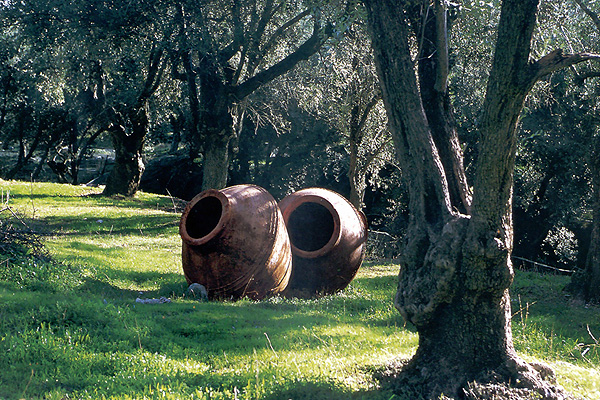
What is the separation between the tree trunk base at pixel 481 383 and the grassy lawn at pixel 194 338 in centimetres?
28

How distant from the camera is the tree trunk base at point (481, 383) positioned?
14.9 ft

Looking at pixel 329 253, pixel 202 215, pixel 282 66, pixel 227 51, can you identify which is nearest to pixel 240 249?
pixel 202 215

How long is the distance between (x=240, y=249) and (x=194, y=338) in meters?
2.22

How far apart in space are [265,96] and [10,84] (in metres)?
19.5

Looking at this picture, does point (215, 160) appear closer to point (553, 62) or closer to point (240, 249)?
point (240, 249)

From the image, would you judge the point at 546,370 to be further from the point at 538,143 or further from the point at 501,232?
the point at 538,143

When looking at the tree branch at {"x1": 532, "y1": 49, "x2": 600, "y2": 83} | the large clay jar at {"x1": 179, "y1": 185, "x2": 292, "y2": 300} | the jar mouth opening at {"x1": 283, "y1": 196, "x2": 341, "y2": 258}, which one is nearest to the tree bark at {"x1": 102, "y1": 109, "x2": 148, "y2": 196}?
the jar mouth opening at {"x1": 283, "y1": 196, "x2": 341, "y2": 258}

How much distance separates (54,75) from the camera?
23.1 meters

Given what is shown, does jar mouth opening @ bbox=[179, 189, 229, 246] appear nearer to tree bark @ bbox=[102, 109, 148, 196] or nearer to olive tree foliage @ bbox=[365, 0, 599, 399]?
olive tree foliage @ bbox=[365, 0, 599, 399]

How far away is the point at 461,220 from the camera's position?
479cm

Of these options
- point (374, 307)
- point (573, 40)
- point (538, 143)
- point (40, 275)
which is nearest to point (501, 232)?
point (374, 307)

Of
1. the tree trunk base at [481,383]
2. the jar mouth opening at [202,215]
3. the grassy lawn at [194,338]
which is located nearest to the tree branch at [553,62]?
the tree trunk base at [481,383]

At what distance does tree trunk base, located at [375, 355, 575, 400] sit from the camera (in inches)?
179

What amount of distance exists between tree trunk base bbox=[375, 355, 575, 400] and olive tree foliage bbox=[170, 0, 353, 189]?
509 inches
